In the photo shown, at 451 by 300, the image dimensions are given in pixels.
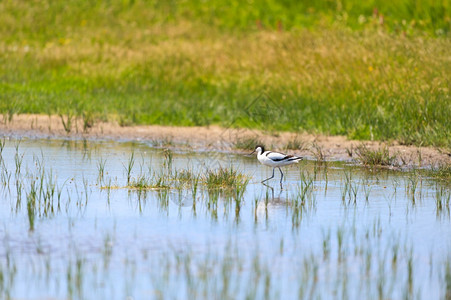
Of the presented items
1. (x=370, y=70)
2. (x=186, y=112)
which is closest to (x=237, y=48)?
(x=186, y=112)

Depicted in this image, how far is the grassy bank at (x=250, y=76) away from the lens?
15156 millimetres

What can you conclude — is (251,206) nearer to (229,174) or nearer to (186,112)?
(229,174)

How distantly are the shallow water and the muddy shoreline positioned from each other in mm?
2016

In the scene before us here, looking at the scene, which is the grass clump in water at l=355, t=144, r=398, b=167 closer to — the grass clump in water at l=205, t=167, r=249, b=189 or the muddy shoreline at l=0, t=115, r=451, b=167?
the muddy shoreline at l=0, t=115, r=451, b=167

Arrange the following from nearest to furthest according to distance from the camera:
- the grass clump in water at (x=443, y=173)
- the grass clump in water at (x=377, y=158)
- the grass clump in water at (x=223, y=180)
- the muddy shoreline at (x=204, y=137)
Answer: the grass clump in water at (x=223, y=180) → the grass clump in water at (x=443, y=173) → the grass clump in water at (x=377, y=158) → the muddy shoreline at (x=204, y=137)

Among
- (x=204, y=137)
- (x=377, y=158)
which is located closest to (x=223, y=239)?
(x=377, y=158)

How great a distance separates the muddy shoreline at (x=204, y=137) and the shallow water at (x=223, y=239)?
79.4 inches

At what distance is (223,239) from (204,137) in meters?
8.15

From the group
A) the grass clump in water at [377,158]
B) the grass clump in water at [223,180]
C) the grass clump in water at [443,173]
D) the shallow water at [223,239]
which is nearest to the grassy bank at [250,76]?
the grass clump in water at [377,158]

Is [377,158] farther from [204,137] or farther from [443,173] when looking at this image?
[204,137]

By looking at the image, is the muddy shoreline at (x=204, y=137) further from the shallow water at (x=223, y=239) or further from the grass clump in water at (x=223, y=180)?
the grass clump in water at (x=223, y=180)

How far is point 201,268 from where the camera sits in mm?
6414

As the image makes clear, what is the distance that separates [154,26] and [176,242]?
23.9 metres

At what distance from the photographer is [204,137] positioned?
615 inches
